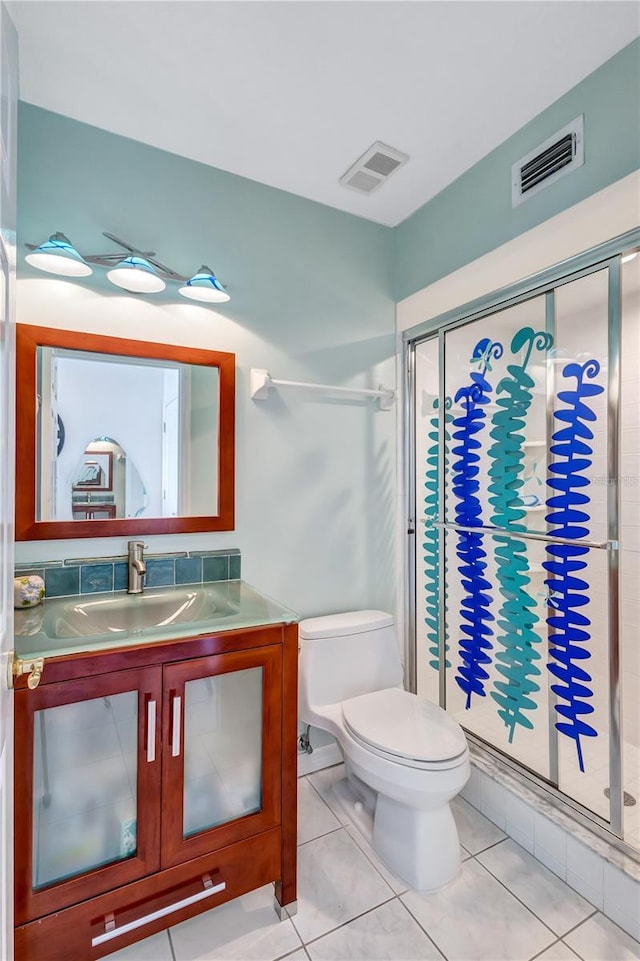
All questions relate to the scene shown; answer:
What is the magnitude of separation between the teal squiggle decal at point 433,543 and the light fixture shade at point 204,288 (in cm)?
109

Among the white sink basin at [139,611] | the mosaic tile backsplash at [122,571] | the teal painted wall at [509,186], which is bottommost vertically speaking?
the white sink basin at [139,611]

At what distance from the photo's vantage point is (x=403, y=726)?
1668mm

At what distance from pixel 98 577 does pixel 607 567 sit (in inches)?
Result: 67.2

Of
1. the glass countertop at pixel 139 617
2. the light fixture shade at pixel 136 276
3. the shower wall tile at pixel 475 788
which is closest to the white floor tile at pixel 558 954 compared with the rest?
the shower wall tile at pixel 475 788

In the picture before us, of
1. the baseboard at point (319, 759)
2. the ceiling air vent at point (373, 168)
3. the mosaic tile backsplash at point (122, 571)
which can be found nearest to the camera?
the mosaic tile backsplash at point (122, 571)

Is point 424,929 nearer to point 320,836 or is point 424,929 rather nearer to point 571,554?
point 320,836

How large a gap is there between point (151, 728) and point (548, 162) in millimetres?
2188

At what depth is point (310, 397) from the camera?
2137 millimetres

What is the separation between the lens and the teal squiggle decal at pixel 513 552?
5.88ft

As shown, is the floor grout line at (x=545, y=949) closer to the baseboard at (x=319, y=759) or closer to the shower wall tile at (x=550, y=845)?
the shower wall tile at (x=550, y=845)

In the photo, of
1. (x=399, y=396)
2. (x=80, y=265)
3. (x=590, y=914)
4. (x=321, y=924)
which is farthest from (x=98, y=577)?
(x=590, y=914)

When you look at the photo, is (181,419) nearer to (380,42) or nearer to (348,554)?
(348,554)

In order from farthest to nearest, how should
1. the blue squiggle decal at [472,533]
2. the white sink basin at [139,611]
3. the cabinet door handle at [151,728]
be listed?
1. the blue squiggle decal at [472,533]
2. the white sink basin at [139,611]
3. the cabinet door handle at [151,728]

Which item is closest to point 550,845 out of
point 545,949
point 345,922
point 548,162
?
point 545,949
